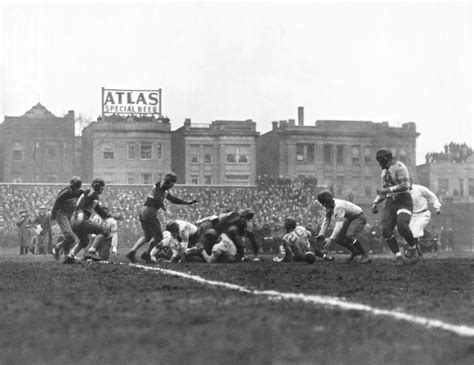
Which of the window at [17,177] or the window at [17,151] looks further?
the window at [17,151]

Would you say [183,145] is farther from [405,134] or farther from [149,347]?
[149,347]

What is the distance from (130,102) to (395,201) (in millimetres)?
62182

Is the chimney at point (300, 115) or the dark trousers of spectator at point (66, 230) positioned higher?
the chimney at point (300, 115)

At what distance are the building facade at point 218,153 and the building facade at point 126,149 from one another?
161 centimetres

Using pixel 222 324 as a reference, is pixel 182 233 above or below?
above

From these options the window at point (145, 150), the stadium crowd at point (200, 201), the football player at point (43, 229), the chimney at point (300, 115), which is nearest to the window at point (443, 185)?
the chimney at point (300, 115)

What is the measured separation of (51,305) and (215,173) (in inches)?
2870

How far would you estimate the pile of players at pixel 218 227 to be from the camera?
49.3 ft

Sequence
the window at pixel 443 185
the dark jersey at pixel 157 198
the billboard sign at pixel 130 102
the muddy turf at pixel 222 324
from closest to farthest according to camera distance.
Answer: the muddy turf at pixel 222 324
the dark jersey at pixel 157 198
the billboard sign at pixel 130 102
the window at pixel 443 185

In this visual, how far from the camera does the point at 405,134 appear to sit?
81625mm

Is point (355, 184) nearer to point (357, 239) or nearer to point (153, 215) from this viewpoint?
point (357, 239)

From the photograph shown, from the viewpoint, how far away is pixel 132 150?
78375 mm

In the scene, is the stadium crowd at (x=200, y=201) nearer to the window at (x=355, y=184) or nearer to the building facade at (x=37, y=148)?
the building facade at (x=37, y=148)

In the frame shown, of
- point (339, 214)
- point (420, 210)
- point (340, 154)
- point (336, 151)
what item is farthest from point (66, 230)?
point (340, 154)
